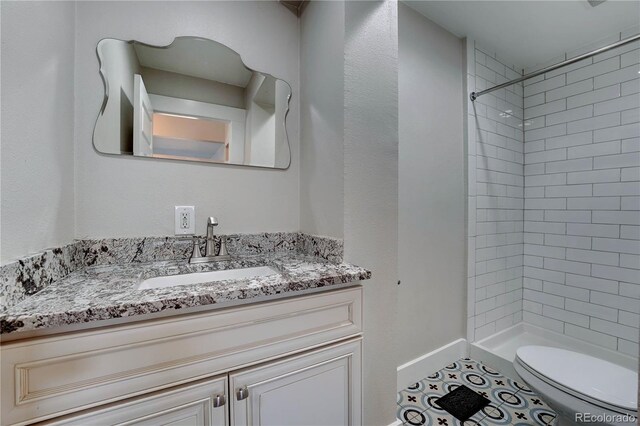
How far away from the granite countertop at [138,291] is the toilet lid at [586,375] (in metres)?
1.00

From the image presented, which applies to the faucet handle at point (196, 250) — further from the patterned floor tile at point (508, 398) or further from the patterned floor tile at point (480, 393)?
the patterned floor tile at point (508, 398)

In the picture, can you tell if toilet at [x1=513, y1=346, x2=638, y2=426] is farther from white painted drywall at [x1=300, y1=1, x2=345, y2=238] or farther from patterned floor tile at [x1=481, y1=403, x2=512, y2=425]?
white painted drywall at [x1=300, y1=1, x2=345, y2=238]

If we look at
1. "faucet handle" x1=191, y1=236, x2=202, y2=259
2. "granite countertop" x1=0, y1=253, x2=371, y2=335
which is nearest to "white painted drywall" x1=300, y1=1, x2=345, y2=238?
"granite countertop" x1=0, y1=253, x2=371, y2=335

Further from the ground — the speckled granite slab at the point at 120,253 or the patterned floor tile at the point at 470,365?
the speckled granite slab at the point at 120,253

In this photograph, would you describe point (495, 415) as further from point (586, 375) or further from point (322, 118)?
point (322, 118)

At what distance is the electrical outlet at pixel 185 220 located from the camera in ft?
3.61

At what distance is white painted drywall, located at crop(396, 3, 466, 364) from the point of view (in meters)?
1.59

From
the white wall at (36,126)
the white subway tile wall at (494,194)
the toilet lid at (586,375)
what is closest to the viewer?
the white wall at (36,126)

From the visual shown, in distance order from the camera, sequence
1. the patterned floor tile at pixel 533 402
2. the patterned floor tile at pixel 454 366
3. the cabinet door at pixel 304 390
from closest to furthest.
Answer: the cabinet door at pixel 304 390 → the patterned floor tile at pixel 533 402 → the patterned floor tile at pixel 454 366

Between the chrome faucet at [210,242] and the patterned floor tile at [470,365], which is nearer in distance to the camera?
the chrome faucet at [210,242]

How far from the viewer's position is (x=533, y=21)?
1.66 meters

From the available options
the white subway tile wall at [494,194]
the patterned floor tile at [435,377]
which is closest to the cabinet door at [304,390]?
the patterned floor tile at [435,377]

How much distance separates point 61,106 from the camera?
0.86 meters

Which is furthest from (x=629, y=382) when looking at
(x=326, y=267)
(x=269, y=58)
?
(x=269, y=58)
